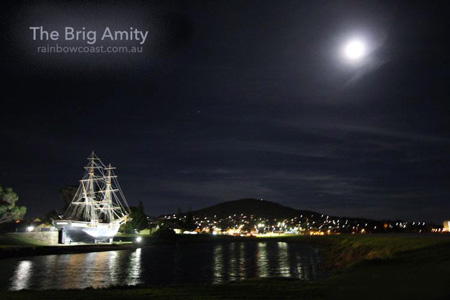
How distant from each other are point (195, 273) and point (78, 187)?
104m

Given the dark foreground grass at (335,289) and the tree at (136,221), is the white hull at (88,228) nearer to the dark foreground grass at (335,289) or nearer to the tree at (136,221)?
the tree at (136,221)

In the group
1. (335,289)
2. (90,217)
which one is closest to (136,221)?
(90,217)

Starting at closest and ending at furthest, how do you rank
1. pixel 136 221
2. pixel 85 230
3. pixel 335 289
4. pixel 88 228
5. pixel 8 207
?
pixel 335 289
pixel 8 207
pixel 85 230
pixel 88 228
pixel 136 221

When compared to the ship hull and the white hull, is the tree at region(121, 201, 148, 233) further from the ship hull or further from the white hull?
the ship hull

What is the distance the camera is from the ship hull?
349 ft

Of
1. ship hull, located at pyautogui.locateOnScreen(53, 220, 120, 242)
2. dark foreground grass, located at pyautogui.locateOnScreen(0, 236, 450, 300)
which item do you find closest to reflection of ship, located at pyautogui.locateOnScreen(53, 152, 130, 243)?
ship hull, located at pyautogui.locateOnScreen(53, 220, 120, 242)

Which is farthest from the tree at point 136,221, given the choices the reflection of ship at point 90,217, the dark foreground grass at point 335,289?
the dark foreground grass at point 335,289

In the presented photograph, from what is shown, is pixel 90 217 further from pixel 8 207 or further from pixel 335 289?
pixel 335 289

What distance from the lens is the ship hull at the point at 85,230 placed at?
349 feet

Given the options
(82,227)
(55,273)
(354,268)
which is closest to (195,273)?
(55,273)

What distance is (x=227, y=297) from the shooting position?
18719 mm

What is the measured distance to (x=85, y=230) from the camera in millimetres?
115000

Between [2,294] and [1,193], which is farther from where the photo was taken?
[1,193]

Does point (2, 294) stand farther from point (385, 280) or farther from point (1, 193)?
point (1, 193)
